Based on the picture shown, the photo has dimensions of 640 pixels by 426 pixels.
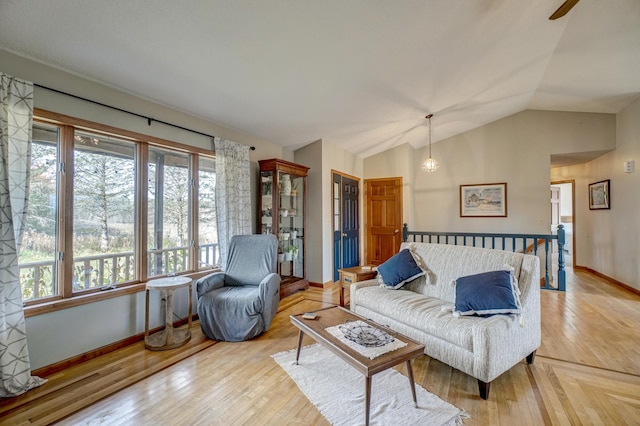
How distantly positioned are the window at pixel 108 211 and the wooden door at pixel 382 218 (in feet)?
11.7

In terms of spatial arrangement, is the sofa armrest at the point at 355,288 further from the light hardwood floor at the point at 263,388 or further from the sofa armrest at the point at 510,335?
the sofa armrest at the point at 510,335

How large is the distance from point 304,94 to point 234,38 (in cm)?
112

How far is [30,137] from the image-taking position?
6.73 feet

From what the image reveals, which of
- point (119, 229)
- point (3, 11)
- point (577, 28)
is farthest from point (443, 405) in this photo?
point (577, 28)

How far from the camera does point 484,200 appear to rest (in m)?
5.70

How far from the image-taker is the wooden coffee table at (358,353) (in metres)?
1.50

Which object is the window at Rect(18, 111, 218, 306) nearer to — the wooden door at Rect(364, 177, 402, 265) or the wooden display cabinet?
the wooden display cabinet

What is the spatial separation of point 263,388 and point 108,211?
222 cm

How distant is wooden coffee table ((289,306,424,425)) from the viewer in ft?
4.94

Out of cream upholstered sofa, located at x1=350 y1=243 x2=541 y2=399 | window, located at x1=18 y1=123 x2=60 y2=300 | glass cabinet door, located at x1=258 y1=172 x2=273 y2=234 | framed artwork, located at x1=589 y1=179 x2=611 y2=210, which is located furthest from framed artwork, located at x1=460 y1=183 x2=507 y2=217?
window, located at x1=18 y1=123 x2=60 y2=300

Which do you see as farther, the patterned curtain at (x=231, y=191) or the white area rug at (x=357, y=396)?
the patterned curtain at (x=231, y=191)

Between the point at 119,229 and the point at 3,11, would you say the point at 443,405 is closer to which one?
the point at 119,229

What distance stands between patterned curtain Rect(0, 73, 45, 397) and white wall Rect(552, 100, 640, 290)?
7.19 metres

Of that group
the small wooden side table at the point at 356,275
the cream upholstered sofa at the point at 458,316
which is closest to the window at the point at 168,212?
the small wooden side table at the point at 356,275
